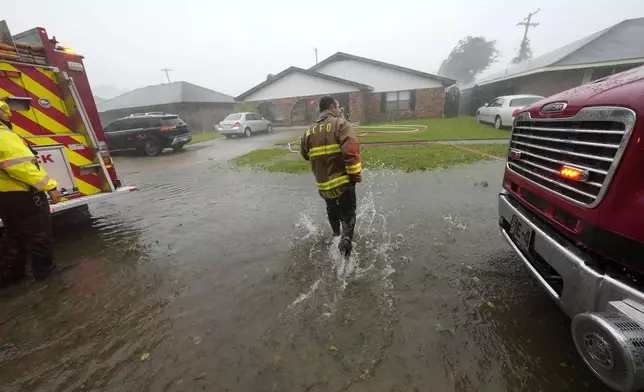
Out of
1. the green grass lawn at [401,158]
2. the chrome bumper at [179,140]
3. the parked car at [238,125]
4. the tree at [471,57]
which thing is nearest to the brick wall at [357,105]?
the parked car at [238,125]

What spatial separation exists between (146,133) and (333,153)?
12.4 metres

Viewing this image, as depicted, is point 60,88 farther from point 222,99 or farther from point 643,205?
point 222,99

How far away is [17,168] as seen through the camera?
274cm

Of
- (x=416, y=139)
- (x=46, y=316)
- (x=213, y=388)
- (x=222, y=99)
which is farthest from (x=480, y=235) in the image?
(x=222, y=99)

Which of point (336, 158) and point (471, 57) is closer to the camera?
point (336, 158)

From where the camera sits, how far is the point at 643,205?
137 cm

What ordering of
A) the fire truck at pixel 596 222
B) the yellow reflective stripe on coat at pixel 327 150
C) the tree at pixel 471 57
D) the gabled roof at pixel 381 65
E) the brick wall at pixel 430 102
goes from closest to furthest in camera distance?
the fire truck at pixel 596 222, the yellow reflective stripe on coat at pixel 327 150, the gabled roof at pixel 381 65, the brick wall at pixel 430 102, the tree at pixel 471 57

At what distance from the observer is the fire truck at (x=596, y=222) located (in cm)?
132

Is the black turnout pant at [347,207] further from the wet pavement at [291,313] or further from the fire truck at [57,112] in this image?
the fire truck at [57,112]

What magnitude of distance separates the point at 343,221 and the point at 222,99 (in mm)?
29856

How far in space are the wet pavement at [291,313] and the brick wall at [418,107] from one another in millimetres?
19445

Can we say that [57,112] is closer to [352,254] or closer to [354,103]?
[352,254]

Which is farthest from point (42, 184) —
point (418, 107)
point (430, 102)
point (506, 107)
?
point (430, 102)

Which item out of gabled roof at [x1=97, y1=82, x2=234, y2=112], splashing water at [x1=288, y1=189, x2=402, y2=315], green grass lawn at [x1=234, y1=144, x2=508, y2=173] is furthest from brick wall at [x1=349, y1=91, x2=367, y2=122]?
splashing water at [x1=288, y1=189, x2=402, y2=315]
